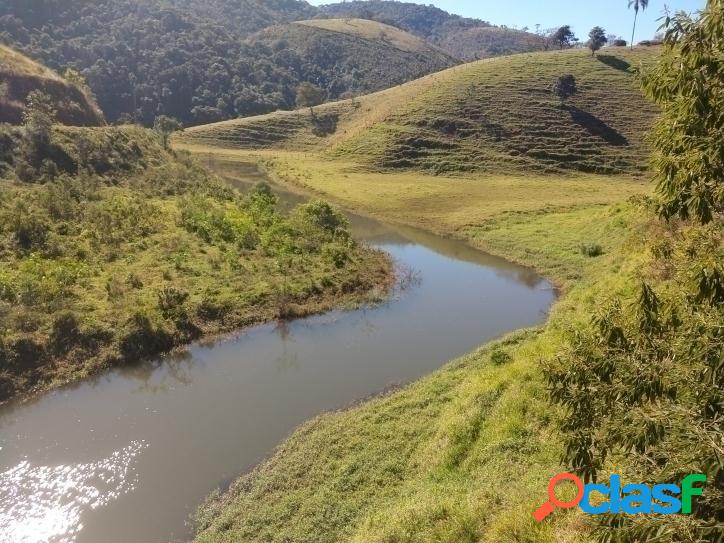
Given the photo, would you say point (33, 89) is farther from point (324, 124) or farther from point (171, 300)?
point (324, 124)

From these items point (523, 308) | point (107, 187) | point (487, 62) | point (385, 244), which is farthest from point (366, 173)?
point (487, 62)

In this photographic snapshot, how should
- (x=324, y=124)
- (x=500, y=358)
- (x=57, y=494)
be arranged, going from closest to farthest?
(x=57, y=494), (x=500, y=358), (x=324, y=124)

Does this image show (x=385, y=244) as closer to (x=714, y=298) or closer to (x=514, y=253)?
(x=514, y=253)

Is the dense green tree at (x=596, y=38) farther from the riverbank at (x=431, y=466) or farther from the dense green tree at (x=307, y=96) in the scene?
the riverbank at (x=431, y=466)

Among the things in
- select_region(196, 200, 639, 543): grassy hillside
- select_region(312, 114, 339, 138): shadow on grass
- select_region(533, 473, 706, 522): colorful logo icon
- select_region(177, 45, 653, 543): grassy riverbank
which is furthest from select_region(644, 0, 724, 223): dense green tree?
select_region(312, 114, 339, 138): shadow on grass

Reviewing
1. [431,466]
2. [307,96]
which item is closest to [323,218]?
[431,466]

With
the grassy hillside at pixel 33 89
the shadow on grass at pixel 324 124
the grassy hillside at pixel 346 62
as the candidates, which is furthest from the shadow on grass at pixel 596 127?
the grassy hillside at pixel 346 62

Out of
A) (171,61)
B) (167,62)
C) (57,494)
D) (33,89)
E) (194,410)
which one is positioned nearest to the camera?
(57,494)

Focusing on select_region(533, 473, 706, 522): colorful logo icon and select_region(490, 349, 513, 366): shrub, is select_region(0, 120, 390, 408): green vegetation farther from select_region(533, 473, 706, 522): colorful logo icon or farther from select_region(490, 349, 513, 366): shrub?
select_region(533, 473, 706, 522): colorful logo icon
